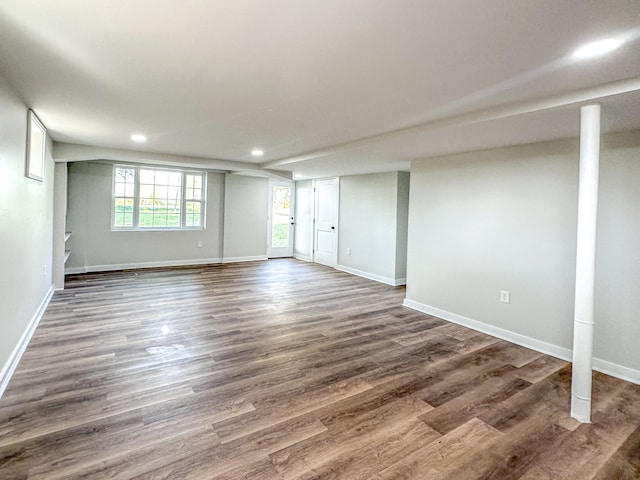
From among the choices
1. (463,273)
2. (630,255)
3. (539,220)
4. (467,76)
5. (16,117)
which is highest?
(467,76)

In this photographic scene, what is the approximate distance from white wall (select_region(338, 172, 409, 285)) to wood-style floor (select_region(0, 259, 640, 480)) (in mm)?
2224

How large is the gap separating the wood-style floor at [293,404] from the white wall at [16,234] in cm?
25

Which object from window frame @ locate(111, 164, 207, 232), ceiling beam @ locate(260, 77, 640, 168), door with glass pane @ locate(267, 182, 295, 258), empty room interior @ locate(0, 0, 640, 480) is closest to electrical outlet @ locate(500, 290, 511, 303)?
empty room interior @ locate(0, 0, 640, 480)

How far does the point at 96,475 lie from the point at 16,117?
8.63ft

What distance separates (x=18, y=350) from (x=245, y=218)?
542 centimetres

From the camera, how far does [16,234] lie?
2.71m

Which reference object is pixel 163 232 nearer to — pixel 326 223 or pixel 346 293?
pixel 326 223

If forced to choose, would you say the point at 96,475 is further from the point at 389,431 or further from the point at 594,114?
the point at 594,114

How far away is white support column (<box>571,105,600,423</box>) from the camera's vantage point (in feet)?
7.23

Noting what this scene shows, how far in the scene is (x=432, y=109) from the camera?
2.70 metres

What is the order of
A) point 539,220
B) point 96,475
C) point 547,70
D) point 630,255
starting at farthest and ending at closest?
1. point 539,220
2. point 630,255
3. point 547,70
4. point 96,475

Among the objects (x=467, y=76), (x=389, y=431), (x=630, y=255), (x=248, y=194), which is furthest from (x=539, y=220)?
(x=248, y=194)

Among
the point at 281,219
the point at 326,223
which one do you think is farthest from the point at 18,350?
the point at 281,219

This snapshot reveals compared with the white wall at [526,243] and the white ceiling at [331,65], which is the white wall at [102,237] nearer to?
the white ceiling at [331,65]
